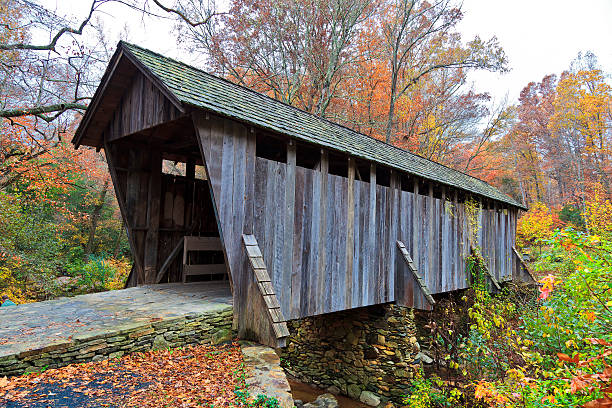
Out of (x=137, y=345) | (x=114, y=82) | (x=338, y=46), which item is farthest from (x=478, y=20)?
(x=137, y=345)

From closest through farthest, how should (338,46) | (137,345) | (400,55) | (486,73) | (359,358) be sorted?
(137,345)
(359,358)
(338,46)
(486,73)
(400,55)

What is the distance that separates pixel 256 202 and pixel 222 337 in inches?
73.5

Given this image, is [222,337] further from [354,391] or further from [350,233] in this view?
[354,391]

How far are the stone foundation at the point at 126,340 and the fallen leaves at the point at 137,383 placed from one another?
3.3 inches

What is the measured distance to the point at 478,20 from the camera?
1584 cm

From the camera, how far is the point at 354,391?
7.81m

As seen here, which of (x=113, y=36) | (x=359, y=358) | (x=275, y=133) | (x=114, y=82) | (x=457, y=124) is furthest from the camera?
(x=457, y=124)

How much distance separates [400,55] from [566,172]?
46.5 feet

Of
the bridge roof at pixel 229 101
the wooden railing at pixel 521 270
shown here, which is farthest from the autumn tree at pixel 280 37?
the wooden railing at pixel 521 270

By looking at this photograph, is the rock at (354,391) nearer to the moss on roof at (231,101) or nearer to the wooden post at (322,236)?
the wooden post at (322,236)

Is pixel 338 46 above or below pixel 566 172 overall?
above

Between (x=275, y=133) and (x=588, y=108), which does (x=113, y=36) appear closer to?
(x=275, y=133)

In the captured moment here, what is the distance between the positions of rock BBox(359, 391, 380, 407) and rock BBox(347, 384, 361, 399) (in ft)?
0.37

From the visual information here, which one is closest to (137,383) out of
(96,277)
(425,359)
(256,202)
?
(256,202)
